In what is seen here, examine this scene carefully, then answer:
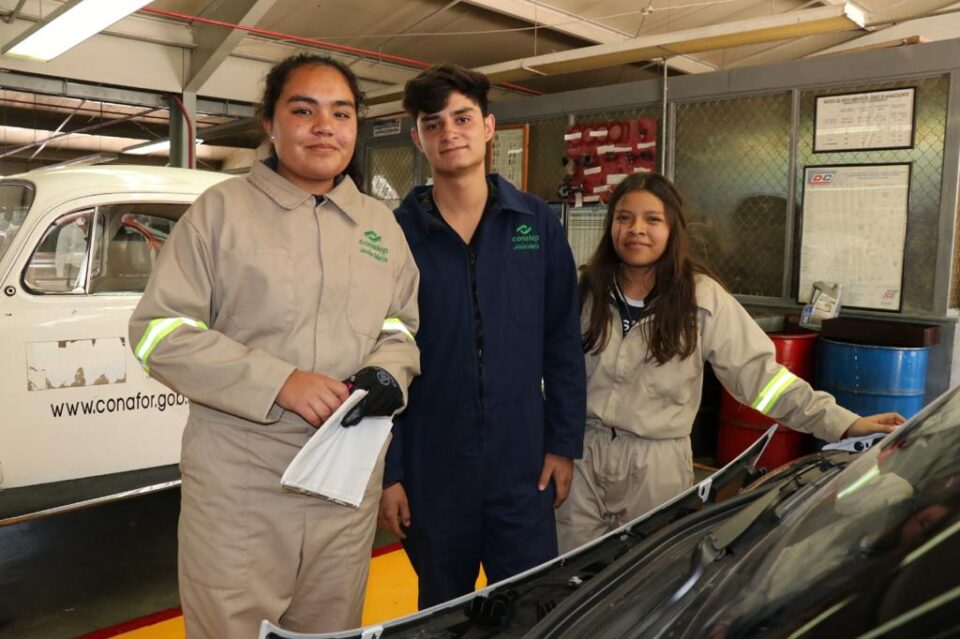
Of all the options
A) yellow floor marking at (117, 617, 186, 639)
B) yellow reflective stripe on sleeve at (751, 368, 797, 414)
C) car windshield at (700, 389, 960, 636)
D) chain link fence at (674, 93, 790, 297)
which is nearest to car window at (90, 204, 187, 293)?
yellow floor marking at (117, 617, 186, 639)

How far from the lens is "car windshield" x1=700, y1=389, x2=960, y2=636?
85 centimetres

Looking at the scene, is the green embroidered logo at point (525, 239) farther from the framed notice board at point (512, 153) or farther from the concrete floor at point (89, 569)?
the framed notice board at point (512, 153)

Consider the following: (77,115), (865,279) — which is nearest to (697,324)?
(865,279)

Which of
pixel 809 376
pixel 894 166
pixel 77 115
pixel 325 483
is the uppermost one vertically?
pixel 77 115

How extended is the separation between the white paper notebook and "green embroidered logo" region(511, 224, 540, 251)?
694 mm

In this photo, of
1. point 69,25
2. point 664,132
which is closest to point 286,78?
point 69,25

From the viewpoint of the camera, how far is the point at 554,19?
8703 mm

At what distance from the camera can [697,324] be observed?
219 centimetres

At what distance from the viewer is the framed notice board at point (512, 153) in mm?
7359

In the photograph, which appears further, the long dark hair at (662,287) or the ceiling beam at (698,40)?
the ceiling beam at (698,40)

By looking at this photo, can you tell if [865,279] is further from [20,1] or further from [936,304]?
[20,1]

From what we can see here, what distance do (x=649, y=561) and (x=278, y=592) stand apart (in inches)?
34.8

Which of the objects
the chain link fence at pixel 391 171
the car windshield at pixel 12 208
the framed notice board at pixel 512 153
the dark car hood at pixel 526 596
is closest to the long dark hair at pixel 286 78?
the dark car hood at pixel 526 596

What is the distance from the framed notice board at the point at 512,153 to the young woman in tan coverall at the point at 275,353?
5588mm
